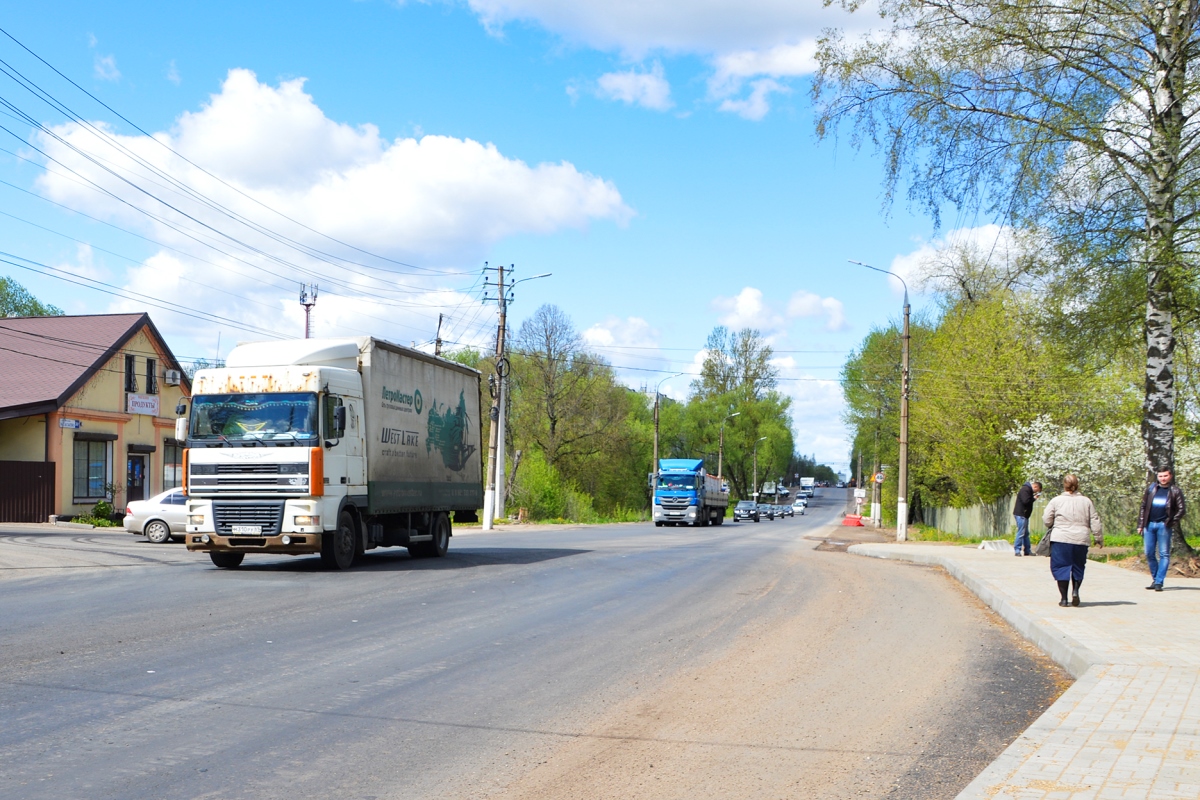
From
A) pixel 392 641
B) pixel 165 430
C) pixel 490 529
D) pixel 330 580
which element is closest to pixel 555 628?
pixel 392 641

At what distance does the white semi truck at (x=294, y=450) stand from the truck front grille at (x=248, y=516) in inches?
0.6

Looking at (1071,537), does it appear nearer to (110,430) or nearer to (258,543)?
(258,543)

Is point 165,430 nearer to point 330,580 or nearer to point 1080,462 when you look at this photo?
point 330,580

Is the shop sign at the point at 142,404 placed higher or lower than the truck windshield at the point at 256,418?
higher

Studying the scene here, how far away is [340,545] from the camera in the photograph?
17.5m

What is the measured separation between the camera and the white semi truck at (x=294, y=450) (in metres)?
16.7

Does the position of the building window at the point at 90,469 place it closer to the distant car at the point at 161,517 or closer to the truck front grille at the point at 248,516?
the distant car at the point at 161,517

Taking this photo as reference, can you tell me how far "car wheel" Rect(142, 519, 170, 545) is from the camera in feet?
87.9

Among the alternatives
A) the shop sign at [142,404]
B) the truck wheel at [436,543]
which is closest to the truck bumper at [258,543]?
the truck wheel at [436,543]

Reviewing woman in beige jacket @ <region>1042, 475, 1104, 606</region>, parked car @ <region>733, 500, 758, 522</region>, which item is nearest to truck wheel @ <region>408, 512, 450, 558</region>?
woman in beige jacket @ <region>1042, 475, 1104, 606</region>

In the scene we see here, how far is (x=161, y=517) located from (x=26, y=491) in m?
11.4

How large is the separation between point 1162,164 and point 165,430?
1460 inches

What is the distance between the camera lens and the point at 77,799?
5102 mm

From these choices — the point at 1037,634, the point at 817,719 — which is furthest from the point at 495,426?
the point at 817,719
